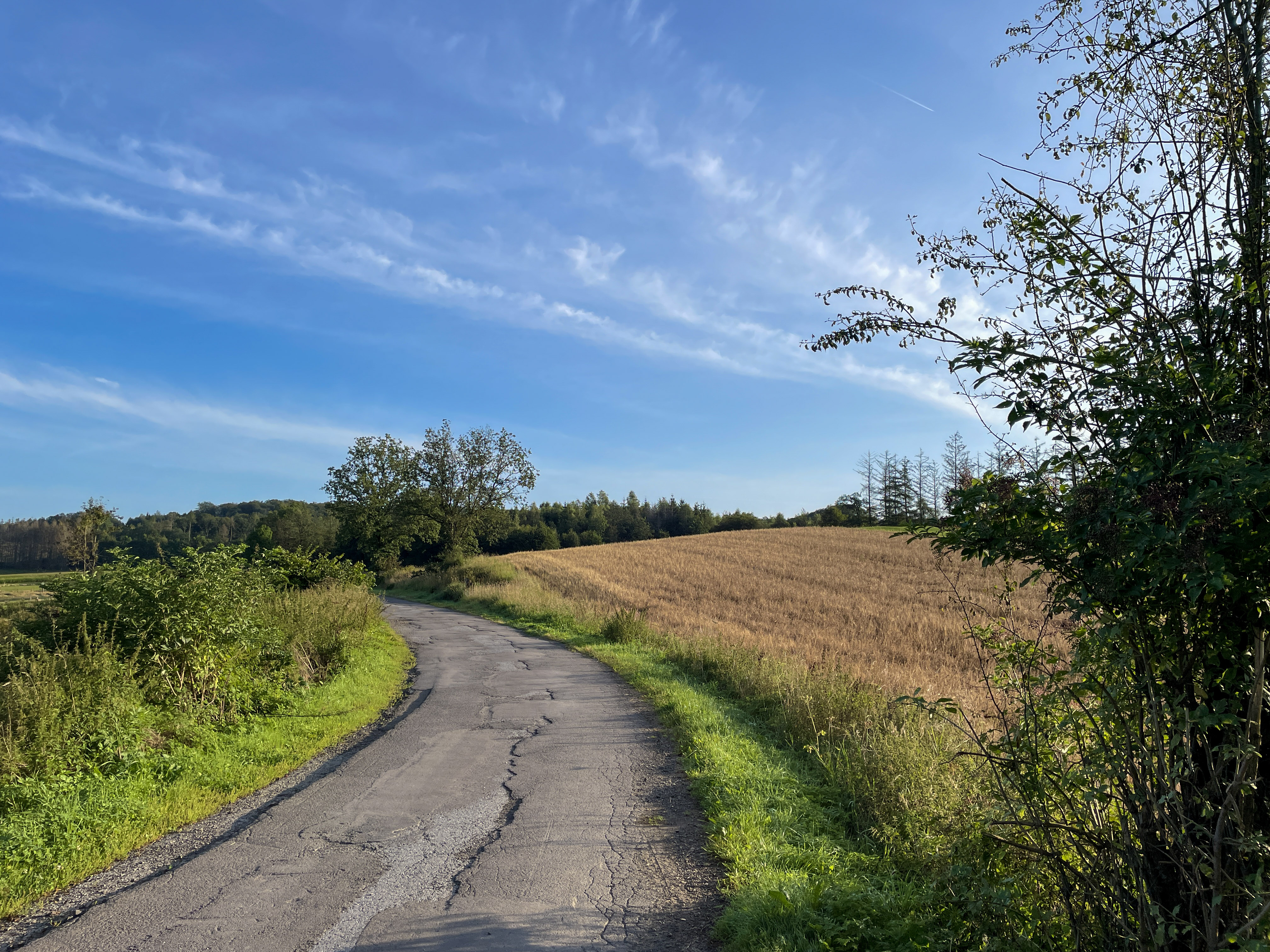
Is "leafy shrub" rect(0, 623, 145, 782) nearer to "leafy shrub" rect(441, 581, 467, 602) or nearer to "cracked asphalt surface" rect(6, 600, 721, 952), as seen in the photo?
"cracked asphalt surface" rect(6, 600, 721, 952)

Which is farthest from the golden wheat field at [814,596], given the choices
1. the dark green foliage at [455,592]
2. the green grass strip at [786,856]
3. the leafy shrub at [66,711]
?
the leafy shrub at [66,711]

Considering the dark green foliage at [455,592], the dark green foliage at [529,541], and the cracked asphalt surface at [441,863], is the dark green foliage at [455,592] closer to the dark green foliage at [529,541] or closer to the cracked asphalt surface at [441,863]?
the cracked asphalt surface at [441,863]

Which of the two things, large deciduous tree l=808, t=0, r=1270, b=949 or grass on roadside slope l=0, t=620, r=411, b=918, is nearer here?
large deciduous tree l=808, t=0, r=1270, b=949

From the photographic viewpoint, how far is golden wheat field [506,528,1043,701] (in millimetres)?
12641

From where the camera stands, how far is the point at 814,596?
27062 mm

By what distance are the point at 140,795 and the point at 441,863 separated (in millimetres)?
3322

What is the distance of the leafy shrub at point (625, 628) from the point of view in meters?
16.6

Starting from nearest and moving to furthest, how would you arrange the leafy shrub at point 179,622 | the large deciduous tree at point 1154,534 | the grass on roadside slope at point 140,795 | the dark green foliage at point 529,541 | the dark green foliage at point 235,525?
the large deciduous tree at point 1154,534, the grass on roadside slope at point 140,795, the leafy shrub at point 179,622, the dark green foliage at point 235,525, the dark green foliage at point 529,541

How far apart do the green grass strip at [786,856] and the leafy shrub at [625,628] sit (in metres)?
6.71

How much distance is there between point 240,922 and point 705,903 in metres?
2.97

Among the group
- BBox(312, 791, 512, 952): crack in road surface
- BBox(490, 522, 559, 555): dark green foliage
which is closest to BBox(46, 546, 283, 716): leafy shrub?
BBox(312, 791, 512, 952): crack in road surface

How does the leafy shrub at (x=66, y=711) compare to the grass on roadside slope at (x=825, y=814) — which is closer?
the grass on roadside slope at (x=825, y=814)

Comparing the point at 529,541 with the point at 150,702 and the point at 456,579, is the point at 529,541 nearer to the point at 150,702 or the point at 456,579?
the point at 456,579

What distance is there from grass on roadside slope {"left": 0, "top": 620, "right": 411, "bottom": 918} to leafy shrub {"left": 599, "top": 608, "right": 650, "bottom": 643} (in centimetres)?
750
